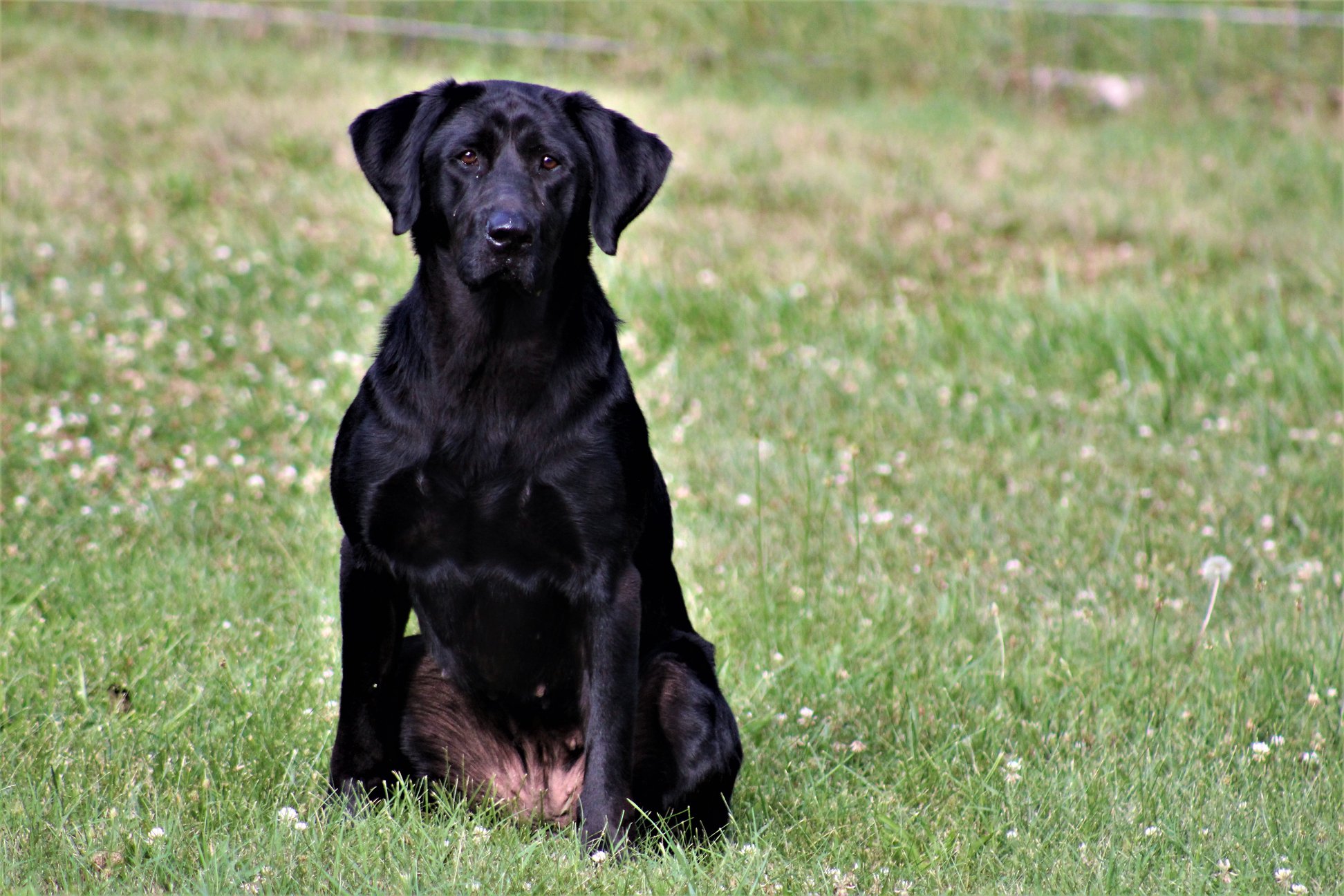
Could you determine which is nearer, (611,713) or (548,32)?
(611,713)

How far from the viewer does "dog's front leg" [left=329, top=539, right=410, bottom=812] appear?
10.9 feet

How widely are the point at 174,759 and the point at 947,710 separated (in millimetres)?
1950

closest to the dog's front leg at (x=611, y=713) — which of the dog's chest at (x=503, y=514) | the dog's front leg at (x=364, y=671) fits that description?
the dog's chest at (x=503, y=514)

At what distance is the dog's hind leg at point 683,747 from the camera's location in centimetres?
331

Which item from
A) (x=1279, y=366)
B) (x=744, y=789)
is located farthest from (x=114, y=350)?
(x=1279, y=366)

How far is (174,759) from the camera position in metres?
3.45

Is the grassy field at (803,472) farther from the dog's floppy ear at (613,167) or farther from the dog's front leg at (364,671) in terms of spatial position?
the dog's floppy ear at (613,167)

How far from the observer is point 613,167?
11.2 feet

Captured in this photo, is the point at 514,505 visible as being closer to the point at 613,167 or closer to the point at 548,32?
the point at 613,167

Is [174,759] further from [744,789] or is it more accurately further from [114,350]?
[114,350]

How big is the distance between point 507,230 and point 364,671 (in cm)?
103

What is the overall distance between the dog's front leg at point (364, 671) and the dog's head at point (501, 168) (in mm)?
702

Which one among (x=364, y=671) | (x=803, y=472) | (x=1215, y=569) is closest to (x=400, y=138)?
(x=364, y=671)

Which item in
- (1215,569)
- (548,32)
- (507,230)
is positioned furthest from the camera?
(548,32)
